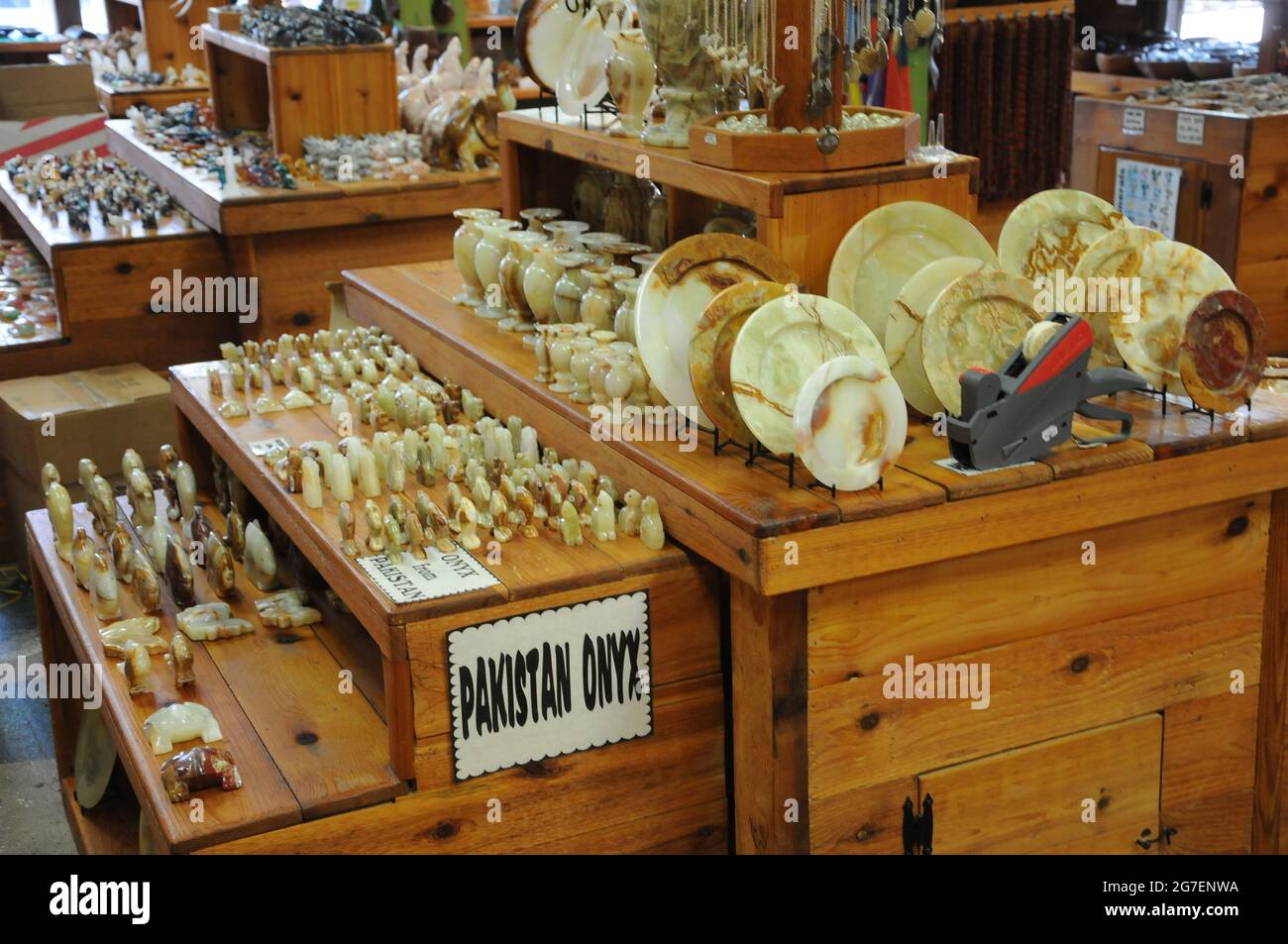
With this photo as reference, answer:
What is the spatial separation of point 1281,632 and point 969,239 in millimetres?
795

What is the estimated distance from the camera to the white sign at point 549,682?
2.04m

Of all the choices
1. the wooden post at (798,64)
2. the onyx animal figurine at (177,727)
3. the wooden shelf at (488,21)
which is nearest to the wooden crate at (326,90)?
the wooden shelf at (488,21)

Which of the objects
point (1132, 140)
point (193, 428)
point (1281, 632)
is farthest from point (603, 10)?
point (1132, 140)

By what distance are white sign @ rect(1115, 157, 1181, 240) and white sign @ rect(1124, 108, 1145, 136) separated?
0.10 m

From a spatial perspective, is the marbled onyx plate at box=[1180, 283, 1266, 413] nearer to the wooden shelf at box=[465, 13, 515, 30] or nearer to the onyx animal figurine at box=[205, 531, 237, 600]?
the onyx animal figurine at box=[205, 531, 237, 600]

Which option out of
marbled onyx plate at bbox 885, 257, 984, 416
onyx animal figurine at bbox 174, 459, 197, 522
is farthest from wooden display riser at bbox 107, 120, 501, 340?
marbled onyx plate at bbox 885, 257, 984, 416

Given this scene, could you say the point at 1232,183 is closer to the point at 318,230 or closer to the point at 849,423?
the point at 318,230

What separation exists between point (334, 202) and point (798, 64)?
2.47 metres

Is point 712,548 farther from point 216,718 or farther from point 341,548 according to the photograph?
point 216,718

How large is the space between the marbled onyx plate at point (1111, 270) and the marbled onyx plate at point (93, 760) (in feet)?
6.18

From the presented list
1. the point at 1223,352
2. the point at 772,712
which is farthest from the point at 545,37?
the point at 772,712

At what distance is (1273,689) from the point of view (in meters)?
2.38

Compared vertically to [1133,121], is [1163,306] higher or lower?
lower

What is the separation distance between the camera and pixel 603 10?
3125 mm
